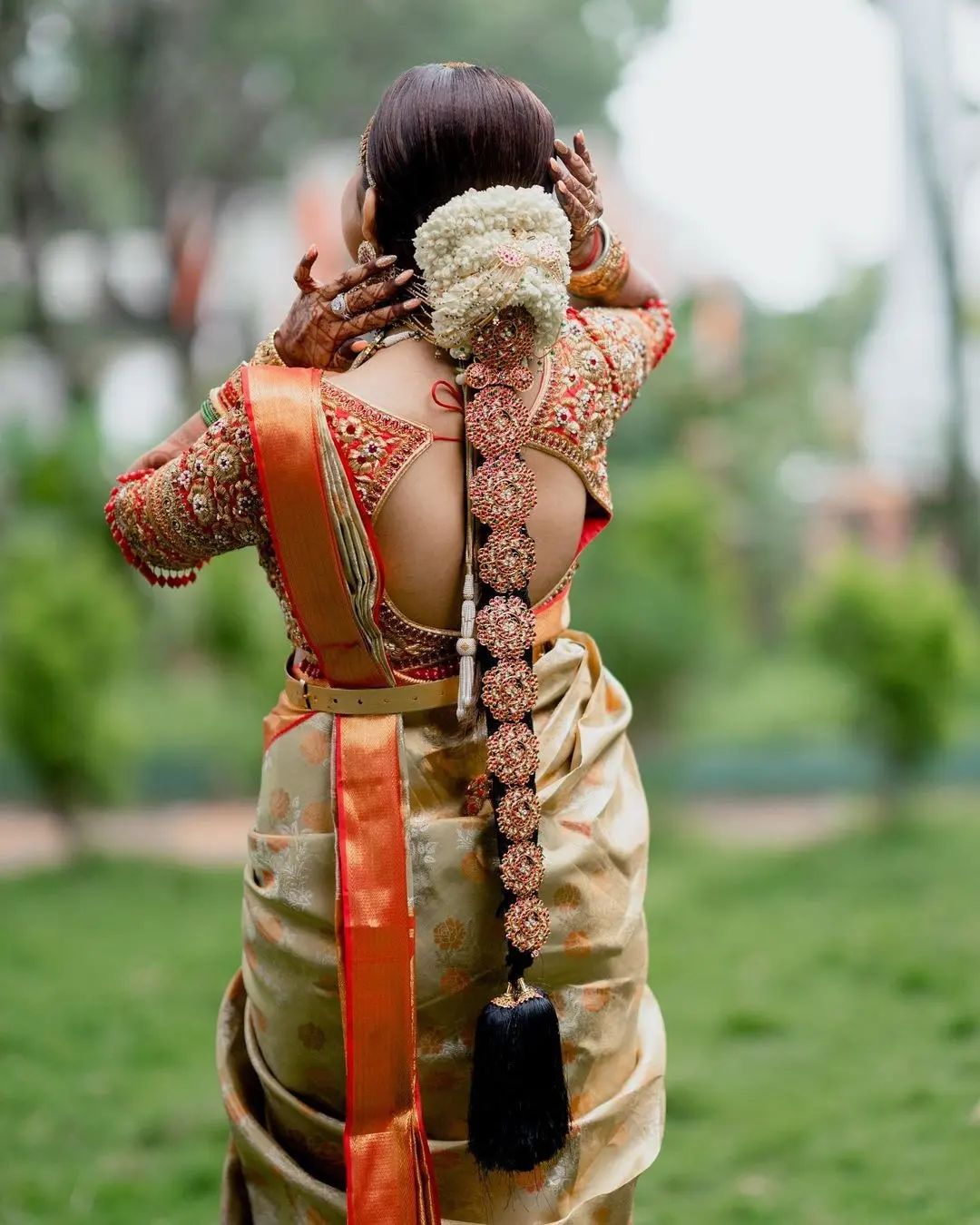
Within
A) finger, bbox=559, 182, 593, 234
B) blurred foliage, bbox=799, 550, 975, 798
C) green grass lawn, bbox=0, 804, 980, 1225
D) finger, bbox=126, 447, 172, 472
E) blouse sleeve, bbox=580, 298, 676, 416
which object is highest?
finger, bbox=559, 182, 593, 234

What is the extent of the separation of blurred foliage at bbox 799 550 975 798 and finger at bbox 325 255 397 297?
444 cm

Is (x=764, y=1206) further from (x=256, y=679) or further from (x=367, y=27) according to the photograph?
(x=367, y=27)

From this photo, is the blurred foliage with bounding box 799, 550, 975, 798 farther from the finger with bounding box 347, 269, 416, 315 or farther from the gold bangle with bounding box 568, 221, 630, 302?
the finger with bounding box 347, 269, 416, 315

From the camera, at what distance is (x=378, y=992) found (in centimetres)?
172

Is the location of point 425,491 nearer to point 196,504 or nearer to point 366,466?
point 366,466

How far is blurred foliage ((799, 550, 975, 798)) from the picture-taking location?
572 centimetres

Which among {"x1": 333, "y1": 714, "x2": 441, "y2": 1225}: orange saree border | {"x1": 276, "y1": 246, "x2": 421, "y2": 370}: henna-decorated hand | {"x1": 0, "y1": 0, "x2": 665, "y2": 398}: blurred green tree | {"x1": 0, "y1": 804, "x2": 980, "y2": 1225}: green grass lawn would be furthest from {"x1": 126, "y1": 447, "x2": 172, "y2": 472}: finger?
{"x1": 0, "y1": 0, "x2": 665, "y2": 398}: blurred green tree

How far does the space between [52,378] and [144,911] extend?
6.27 metres

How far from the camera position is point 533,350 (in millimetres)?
1714

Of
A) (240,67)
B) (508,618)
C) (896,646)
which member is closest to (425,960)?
(508,618)

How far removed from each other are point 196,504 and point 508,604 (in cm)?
39

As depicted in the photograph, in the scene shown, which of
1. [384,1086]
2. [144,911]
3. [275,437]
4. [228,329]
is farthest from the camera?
[228,329]

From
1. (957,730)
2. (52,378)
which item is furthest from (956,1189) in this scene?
(52,378)

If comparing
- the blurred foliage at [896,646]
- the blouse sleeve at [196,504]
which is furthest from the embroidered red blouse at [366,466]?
the blurred foliage at [896,646]
